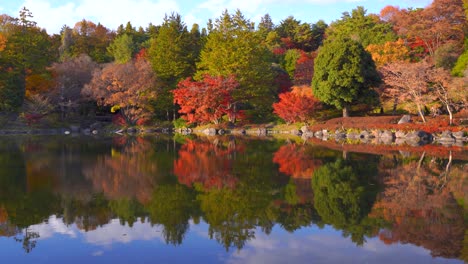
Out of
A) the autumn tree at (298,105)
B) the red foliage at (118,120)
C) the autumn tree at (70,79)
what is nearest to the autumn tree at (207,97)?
the autumn tree at (298,105)

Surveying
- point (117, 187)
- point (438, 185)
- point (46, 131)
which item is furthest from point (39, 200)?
point (46, 131)

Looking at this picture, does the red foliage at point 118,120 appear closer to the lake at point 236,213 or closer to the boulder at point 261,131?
the boulder at point 261,131

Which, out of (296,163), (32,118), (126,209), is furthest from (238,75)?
(126,209)

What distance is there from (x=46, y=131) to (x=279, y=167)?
31431 mm

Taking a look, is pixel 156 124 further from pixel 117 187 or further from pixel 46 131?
pixel 117 187

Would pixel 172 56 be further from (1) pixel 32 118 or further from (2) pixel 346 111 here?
(2) pixel 346 111

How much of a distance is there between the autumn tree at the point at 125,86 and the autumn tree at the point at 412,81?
21801mm

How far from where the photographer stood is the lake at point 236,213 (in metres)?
6.45

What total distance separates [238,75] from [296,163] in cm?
2524

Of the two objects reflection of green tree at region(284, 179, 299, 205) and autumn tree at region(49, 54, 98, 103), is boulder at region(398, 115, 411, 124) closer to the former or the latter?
reflection of green tree at region(284, 179, 299, 205)

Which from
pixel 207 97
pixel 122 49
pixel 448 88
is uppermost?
pixel 122 49

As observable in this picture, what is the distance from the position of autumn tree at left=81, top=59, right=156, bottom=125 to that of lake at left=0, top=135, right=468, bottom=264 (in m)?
26.3

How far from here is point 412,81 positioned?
3048cm

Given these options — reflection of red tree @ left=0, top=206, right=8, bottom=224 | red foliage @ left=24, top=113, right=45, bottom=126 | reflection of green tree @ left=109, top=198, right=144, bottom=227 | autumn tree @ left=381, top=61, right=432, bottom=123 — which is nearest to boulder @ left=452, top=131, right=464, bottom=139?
autumn tree @ left=381, top=61, right=432, bottom=123
